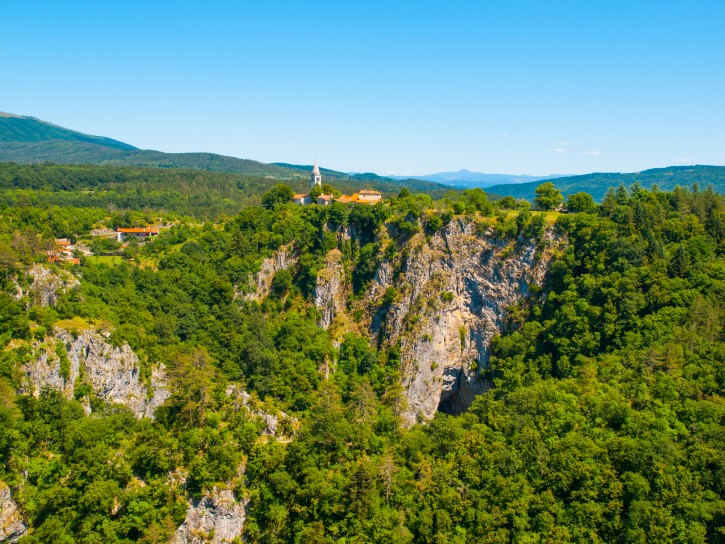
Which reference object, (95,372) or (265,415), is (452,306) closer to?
(265,415)

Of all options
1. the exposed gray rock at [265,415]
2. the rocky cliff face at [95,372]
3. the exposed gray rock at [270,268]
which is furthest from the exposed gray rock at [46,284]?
the exposed gray rock at [270,268]

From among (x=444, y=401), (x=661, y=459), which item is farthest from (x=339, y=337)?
(x=661, y=459)

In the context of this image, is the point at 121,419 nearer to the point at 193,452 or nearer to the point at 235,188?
the point at 193,452

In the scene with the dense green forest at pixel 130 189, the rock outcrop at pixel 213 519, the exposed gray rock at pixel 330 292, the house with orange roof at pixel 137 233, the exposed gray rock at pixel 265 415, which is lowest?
the rock outcrop at pixel 213 519

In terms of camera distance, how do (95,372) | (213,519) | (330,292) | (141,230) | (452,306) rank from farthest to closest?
(141,230) → (330,292) → (452,306) → (95,372) → (213,519)

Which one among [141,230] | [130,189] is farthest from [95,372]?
[130,189]

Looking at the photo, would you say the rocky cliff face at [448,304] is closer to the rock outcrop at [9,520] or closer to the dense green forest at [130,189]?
the rock outcrop at [9,520]
